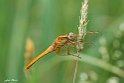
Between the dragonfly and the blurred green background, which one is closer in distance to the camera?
the dragonfly

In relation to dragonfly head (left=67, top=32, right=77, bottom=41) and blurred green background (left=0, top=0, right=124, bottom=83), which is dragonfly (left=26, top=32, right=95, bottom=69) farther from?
blurred green background (left=0, top=0, right=124, bottom=83)

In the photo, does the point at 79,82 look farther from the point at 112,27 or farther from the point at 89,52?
the point at 112,27

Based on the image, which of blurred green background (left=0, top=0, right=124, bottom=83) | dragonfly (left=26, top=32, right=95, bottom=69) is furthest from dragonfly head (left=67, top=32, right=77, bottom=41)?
blurred green background (left=0, top=0, right=124, bottom=83)

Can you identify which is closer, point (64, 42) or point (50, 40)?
point (64, 42)

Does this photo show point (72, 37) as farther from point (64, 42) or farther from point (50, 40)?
point (50, 40)

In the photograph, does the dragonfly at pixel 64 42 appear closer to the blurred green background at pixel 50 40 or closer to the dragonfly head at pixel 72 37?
the dragonfly head at pixel 72 37

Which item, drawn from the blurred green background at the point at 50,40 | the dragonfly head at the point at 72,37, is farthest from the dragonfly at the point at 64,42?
the blurred green background at the point at 50,40

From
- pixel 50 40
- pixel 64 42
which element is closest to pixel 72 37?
pixel 64 42

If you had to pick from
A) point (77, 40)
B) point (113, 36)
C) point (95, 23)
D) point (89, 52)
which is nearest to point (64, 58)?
point (89, 52)
